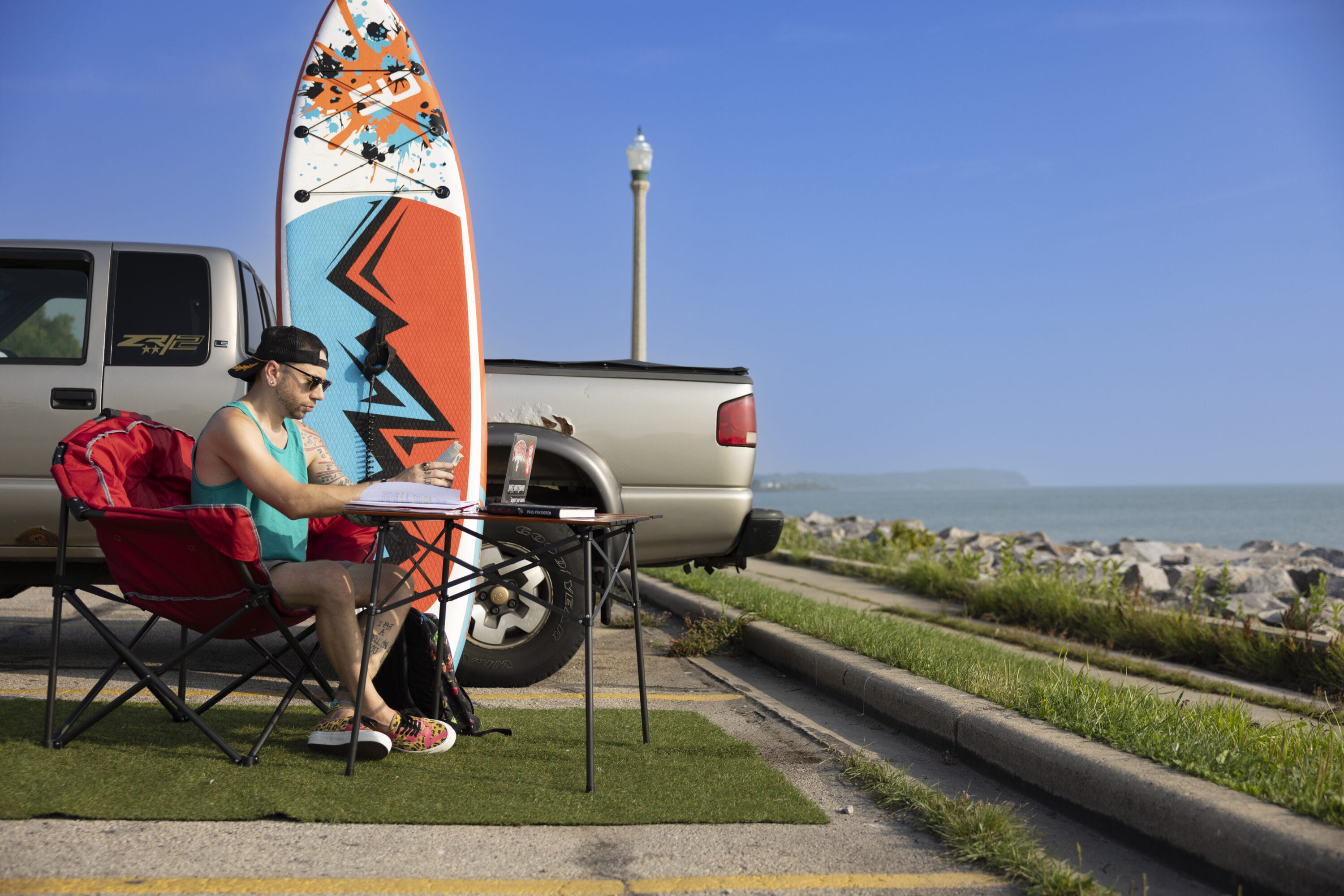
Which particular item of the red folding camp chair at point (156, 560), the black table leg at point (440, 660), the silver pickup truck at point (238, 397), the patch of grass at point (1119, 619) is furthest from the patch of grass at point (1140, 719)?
the red folding camp chair at point (156, 560)

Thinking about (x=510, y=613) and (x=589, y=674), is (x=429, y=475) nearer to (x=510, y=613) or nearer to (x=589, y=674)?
(x=589, y=674)

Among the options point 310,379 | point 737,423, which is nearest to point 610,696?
point 737,423

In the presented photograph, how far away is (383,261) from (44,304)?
183 centimetres

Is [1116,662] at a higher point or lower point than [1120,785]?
lower

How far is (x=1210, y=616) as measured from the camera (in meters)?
7.62

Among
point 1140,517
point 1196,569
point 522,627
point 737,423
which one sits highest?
point 737,423

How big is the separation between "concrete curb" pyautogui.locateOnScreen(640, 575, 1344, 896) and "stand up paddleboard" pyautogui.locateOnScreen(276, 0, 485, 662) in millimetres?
2145

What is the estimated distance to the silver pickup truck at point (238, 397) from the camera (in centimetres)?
527

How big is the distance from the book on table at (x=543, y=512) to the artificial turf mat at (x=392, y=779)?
0.93 meters

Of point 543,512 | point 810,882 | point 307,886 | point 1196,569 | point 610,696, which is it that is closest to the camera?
point 307,886

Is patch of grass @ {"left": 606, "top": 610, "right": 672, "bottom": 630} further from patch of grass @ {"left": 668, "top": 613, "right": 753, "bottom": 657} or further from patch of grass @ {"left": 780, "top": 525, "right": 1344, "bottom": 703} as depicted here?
patch of grass @ {"left": 780, "top": 525, "right": 1344, "bottom": 703}

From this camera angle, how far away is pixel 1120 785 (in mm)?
3293

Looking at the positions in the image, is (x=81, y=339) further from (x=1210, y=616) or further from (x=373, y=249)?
(x=1210, y=616)

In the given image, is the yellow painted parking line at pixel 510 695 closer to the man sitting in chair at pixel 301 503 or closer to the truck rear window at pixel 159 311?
the man sitting in chair at pixel 301 503
